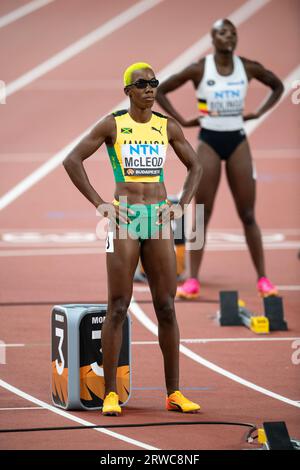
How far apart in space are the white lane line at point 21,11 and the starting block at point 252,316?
70.0 feet

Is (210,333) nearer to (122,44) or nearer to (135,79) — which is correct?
(135,79)

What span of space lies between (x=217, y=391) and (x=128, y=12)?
2566cm

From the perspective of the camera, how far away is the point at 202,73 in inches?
539

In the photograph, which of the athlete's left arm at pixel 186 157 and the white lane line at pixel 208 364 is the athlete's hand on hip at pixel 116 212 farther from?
the white lane line at pixel 208 364

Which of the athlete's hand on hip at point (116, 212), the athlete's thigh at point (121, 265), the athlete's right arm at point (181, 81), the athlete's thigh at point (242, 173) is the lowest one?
the athlete's thigh at point (121, 265)

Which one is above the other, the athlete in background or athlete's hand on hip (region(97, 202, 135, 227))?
the athlete in background

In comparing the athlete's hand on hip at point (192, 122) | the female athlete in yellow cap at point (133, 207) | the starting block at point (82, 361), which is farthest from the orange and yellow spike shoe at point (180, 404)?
the athlete's hand on hip at point (192, 122)

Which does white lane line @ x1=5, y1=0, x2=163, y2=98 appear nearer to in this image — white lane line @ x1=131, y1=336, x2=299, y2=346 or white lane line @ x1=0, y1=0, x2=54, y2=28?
white lane line @ x1=0, y1=0, x2=54, y2=28

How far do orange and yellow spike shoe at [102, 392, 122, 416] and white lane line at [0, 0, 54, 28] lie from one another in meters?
24.7

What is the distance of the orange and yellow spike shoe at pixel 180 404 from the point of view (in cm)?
911

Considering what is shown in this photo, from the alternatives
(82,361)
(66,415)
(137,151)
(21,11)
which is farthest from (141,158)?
(21,11)

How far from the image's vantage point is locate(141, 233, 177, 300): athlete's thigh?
9.02m

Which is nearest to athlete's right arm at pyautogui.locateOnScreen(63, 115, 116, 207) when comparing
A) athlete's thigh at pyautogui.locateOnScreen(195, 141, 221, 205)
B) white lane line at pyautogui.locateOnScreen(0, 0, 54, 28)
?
athlete's thigh at pyautogui.locateOnScreen(195, 141, 221, 205)

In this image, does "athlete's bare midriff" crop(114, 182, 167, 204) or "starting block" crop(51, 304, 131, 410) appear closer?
"athlete's bare midriff" crop(114, 182, 167, 204)
